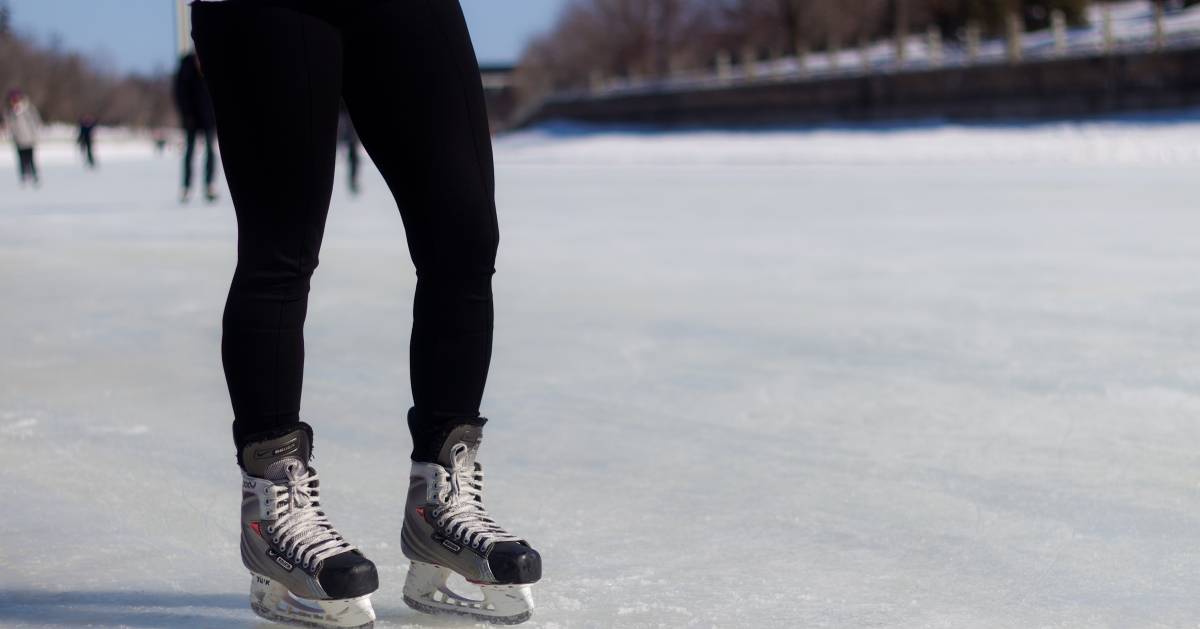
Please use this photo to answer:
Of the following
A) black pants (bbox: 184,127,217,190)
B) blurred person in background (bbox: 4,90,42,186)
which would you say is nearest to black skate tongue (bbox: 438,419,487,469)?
black pants (bbox: 184,127,217,190)

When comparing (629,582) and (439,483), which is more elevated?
(439,483)

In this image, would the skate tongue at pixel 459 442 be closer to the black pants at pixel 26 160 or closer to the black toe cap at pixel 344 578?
the black toe cap at pixel 344 578

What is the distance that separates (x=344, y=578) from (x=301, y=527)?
4.0 inches

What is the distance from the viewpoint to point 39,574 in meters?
2.02

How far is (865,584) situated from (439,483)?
2.11 feet

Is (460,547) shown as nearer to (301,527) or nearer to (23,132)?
(301,527)

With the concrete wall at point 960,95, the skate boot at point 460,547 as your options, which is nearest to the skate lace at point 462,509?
the skate boot at point 460,547

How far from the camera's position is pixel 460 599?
1813 mm

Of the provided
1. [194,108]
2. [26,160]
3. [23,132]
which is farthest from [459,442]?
[23,132]

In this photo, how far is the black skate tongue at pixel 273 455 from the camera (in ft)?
5.75

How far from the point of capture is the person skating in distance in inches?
67.4

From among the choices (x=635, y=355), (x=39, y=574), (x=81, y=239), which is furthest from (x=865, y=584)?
(x=81, y=239)

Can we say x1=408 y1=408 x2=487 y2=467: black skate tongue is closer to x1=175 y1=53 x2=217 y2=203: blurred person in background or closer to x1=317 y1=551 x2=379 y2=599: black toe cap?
x1=317 y1=551 x2=379 y2=599: black toe cap

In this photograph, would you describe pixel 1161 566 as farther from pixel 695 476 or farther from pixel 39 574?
pixel 39 574
